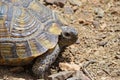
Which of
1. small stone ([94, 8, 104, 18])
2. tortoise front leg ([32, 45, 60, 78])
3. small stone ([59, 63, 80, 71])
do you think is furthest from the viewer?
small stone ([94, 8, 104, 18])

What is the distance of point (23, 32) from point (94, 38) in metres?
1.49

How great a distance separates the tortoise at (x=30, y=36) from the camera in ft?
16.4

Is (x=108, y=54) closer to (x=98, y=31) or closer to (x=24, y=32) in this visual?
Answer: (x=98, y=31)

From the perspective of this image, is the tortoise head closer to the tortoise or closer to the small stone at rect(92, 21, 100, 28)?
the tortoise

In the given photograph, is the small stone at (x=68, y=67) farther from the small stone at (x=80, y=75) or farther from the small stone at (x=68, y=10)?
the small stone at (x=68, y=10)

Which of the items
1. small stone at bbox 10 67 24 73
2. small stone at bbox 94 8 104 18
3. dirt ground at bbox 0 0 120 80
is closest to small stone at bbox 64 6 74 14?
dirt ground at bbox 0 0 120 80

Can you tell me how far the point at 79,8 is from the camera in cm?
696

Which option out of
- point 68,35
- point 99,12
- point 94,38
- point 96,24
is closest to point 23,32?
point 68,35

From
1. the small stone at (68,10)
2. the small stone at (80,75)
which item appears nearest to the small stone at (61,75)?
the small stone at (80,75)

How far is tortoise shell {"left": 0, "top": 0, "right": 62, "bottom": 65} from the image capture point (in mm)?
4977

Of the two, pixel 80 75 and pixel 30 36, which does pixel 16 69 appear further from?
pixel 80 75

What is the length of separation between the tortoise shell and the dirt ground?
0.32 metres

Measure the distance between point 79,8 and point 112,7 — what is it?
2.12 feet

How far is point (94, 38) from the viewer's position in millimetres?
6109
